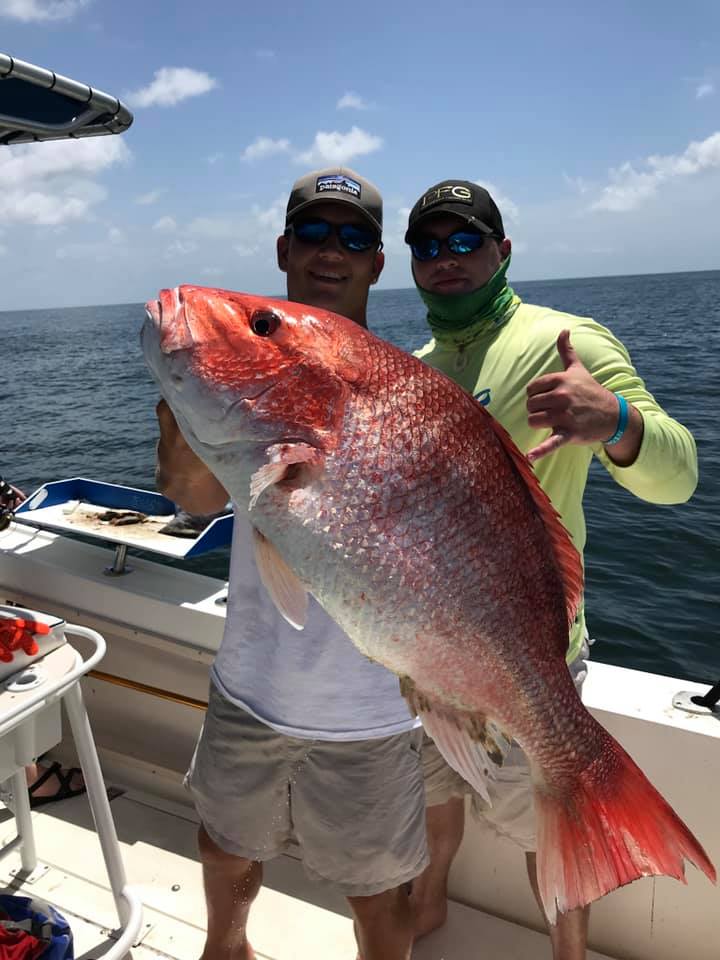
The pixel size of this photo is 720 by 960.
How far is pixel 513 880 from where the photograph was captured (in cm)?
256

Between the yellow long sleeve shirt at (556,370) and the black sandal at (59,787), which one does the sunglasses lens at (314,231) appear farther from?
the black sandal at (59,787)

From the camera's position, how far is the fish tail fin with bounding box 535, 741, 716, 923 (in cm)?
123

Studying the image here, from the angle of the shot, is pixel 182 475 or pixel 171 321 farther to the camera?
pixel 182 475

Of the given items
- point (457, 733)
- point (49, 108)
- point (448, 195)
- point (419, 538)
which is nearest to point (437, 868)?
point (457, 733)

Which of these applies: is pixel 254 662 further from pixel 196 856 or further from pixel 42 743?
pixel 196 856

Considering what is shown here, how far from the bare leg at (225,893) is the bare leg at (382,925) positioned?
0.31m

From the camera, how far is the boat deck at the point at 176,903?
250 centimetres

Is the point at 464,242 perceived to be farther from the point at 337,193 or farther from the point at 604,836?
the point at 604,836

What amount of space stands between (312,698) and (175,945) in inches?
58.0

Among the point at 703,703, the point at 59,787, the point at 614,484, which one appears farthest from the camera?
the point at 614,484

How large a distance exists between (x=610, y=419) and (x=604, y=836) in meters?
Result: 0.83

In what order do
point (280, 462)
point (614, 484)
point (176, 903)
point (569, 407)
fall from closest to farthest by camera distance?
1. point (280, 462)
2. point (569, 407)
3. point (176, 903)
4. point (614, 484)

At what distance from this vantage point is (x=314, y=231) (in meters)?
2.04

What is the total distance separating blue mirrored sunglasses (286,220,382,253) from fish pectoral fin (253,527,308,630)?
114cm
